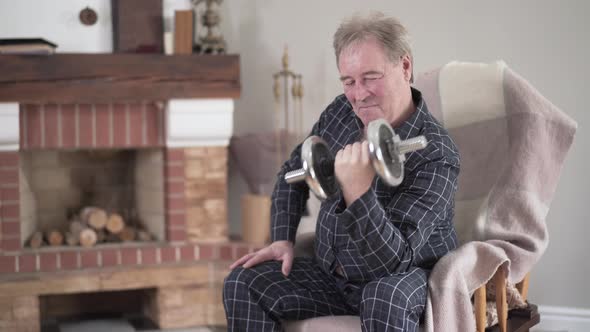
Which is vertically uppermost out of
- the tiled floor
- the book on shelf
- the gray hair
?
the book on shelf

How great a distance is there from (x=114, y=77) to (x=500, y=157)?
175cm

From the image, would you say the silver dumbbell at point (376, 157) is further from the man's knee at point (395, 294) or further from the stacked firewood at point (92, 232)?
the stacked firewood at point (92, 232)

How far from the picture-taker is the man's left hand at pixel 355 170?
171 centimetres

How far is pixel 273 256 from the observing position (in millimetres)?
2158

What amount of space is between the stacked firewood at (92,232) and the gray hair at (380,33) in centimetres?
198

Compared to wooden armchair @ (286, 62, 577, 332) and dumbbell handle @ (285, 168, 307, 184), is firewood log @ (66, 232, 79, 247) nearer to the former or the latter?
wooden armchair @ (286, 62, 577, 332)

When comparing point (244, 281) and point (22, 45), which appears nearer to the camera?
point (244, 281)

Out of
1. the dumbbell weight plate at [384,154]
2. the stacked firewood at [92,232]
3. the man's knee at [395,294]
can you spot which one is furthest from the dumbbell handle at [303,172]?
the stacked firewood at [92,232]

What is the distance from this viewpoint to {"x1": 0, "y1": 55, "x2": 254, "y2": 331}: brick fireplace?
11.0 feet

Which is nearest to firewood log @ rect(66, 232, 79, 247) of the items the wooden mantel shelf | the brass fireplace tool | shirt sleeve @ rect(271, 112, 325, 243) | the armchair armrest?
the wooden mantel shelf

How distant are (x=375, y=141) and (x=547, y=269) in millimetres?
1861

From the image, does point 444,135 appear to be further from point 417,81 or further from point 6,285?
point 6,285

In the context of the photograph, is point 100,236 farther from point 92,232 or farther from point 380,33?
point 380,33

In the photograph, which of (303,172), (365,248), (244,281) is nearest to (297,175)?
(303,172)
